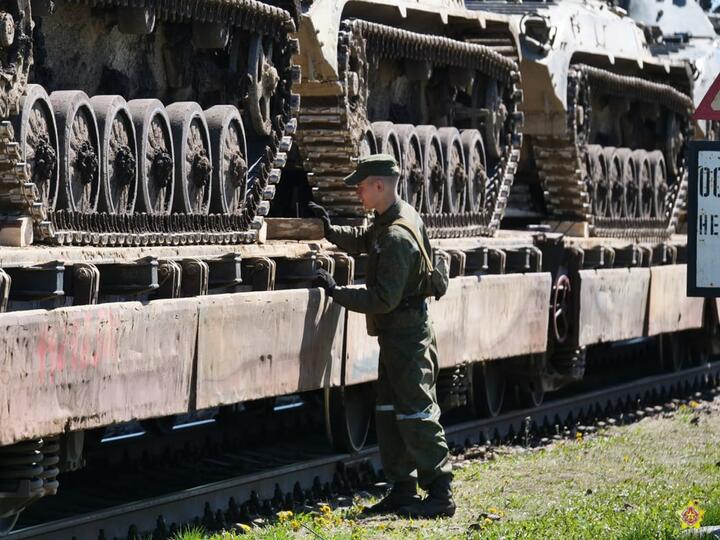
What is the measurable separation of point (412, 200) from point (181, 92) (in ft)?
9.19

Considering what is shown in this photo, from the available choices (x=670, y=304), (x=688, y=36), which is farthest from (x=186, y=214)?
(x=688, y=36)

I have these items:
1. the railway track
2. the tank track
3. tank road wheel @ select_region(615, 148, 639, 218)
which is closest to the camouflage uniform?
the railway track

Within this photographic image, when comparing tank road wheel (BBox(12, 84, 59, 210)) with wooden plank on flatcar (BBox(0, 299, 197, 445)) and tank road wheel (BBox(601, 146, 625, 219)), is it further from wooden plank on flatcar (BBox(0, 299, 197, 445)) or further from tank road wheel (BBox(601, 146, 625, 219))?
tank road wheel (BBox(601, 146, 625, 219))

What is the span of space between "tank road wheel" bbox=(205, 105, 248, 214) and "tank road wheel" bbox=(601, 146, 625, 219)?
832cm

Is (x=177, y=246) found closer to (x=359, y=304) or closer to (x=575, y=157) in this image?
(x=359, y=304)

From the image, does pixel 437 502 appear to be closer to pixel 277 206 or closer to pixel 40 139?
pixel 40 139

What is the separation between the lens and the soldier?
9.24 metres

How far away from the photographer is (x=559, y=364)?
15172mm

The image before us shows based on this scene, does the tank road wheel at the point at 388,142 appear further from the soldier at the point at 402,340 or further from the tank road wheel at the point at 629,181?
the tank road wheel at the point at 629,181

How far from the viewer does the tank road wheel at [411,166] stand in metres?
13.7

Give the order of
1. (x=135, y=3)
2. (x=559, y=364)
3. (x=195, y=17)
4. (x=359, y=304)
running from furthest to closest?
(x=559, y=364), (x=195, y=17), (x=135, y=3), (x=359, y=304)

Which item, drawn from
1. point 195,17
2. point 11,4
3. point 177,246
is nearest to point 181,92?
point 195,17

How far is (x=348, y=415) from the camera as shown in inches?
456

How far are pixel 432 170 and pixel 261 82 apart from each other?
2660 millimetres
